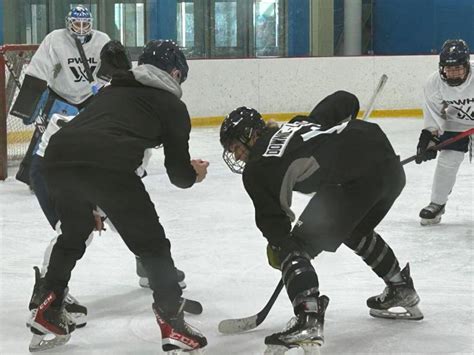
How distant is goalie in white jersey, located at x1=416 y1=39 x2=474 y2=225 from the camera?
Result: 435 cm

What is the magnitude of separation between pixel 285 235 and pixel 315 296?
16 cm

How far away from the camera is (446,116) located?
4516 millimetres

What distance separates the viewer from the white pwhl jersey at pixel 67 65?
4.68 meters

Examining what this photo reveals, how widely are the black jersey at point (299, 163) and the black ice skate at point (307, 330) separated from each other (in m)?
0.18

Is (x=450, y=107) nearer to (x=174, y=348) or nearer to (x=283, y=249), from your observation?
(x=283, y=249)

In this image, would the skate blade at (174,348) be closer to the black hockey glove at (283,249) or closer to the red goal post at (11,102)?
the black hockey glove at (283,249)

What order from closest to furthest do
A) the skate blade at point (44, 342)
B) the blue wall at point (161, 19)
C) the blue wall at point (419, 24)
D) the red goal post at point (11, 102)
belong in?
the skate blade at point (44, 342), the red goal post at point (11, 102), the blue wall at point (161, 19), the blue wall at point (419, 24)

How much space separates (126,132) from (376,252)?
0.85m

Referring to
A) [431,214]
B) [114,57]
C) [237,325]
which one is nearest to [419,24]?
[431,214]

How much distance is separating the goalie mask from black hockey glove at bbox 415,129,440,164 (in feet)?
6.26

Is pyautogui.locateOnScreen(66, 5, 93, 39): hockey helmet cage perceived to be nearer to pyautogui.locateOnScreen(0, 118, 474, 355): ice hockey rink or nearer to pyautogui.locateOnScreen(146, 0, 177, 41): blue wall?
pyautogui.locateOnScreen(0, 118, 474, 355): ice hockey rink

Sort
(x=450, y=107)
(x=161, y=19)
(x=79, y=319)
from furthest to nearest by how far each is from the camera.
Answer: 1. (x=161, y=19)
2. (x=450, y=107)
3. (x=79, y=319)

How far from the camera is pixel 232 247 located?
405 cm

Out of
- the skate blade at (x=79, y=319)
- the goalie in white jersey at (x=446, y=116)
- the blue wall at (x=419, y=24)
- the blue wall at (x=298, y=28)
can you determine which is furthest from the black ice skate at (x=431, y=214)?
the blue wall at (x=419, y=24)
